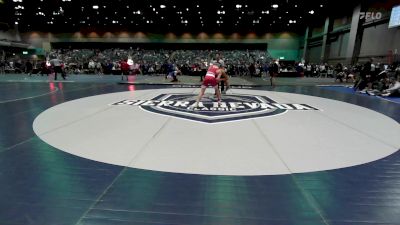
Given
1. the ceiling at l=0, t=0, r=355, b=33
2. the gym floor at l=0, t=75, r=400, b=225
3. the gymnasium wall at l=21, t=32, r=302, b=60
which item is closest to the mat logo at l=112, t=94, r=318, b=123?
the gym floor at l=0, t=75, r=400, b=225

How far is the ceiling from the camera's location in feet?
95.5

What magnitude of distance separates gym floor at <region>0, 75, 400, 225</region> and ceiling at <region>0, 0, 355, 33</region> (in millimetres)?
24724

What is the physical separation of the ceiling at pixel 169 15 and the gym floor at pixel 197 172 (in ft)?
81.1

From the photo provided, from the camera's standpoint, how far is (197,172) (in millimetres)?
3195

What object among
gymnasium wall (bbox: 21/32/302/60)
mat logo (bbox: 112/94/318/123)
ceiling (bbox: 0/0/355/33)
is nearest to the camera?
mat logo (bbox: 112/94/318/123)

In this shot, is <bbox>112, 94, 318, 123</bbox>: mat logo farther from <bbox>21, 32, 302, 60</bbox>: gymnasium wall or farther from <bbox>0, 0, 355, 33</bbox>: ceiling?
<bbox>21, 32, 302, 60</bbox>: gymnasium wall

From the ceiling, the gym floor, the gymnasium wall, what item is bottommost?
the gym floor

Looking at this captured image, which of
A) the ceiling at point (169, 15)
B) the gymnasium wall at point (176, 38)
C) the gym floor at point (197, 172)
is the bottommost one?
the gym floor at point (197, 172)

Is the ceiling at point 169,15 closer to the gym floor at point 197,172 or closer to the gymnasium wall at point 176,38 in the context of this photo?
the gymnasium wall at point 176,38

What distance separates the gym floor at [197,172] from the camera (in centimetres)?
234

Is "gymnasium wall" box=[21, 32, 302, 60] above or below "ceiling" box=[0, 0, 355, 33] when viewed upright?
below

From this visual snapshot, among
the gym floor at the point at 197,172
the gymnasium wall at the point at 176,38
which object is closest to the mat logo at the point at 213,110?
the gym floor at the point at 197,172

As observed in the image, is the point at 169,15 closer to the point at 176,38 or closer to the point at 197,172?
the point at 176,38

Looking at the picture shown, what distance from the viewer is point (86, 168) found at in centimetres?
328
